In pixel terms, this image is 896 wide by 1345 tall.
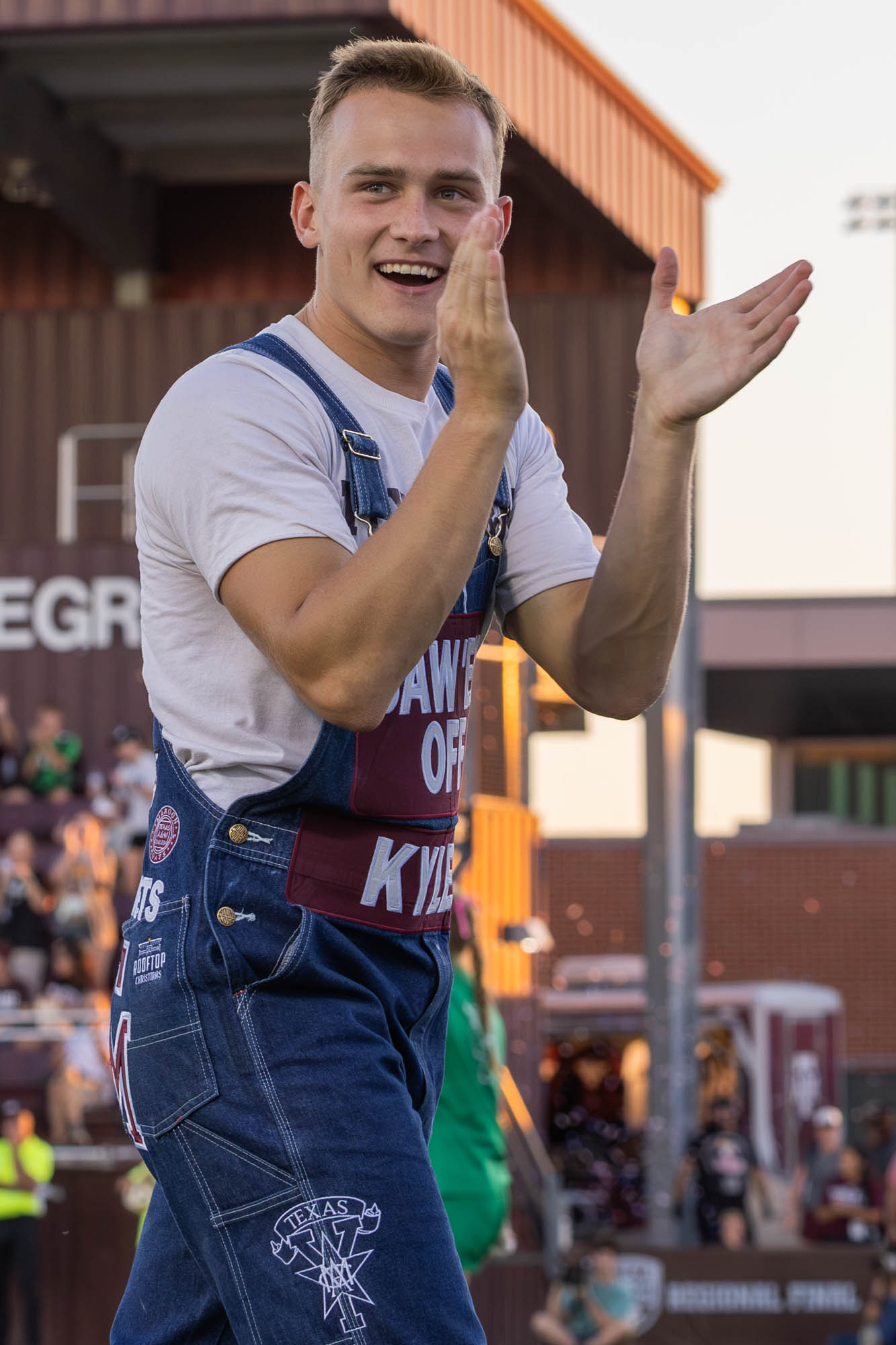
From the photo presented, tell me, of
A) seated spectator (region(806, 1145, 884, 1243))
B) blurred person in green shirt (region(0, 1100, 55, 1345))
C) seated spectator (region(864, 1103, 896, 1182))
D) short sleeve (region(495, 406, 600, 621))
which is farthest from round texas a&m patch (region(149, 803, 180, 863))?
seated spectator (region(864, 1103, 896, 1182))

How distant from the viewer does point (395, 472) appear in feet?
7.50

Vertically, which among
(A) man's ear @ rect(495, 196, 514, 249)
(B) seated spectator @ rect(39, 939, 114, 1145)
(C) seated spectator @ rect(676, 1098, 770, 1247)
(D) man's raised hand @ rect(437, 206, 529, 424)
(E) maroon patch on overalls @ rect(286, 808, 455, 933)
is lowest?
(C) seated spectator @ rect(676, 1098, 770, 1247)

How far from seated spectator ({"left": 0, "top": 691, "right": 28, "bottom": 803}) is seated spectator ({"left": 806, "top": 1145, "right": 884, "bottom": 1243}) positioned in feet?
21.9

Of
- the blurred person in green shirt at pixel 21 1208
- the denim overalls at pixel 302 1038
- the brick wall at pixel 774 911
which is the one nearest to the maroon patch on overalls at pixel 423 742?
the denim overalls at pixel 302 1038

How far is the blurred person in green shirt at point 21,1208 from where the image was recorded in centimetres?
1107

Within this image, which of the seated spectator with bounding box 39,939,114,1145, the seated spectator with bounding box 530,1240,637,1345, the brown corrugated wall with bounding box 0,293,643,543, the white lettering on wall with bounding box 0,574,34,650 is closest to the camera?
the seated spectator with bounding box 530,1240,637,1345

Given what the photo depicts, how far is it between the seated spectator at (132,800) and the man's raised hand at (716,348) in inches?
442

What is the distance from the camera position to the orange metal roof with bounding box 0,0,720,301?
17.1 meters

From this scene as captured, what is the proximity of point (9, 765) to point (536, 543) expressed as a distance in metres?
13.1

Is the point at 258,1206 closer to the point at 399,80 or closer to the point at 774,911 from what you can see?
the point at 399,80

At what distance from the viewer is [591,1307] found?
11.5m

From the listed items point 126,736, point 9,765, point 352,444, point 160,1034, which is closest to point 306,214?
point 352,444

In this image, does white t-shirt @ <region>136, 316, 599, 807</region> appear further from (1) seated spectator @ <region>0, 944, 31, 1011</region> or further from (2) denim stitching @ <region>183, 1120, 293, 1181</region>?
(1) seated spectator @ <region>0, 944, 31, 1011</region>

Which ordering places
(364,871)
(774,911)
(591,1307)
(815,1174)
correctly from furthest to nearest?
(774,911), (815,1174), (591,1307), (364,871)
